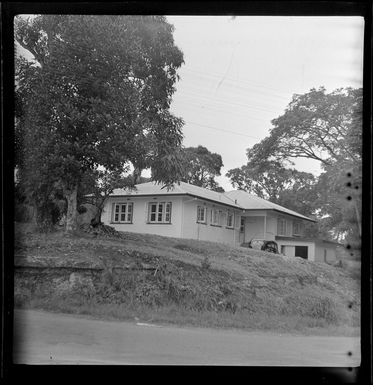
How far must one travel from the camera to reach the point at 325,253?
4797mm

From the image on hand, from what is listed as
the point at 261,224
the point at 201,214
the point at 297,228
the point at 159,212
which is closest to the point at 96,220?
the point at 159,212

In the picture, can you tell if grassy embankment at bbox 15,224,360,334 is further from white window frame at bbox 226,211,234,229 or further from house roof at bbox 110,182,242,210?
house roof at bbox 110,182,242,210

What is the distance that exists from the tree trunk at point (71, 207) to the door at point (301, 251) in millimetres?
2547

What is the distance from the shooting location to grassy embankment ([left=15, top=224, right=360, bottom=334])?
4.57 m

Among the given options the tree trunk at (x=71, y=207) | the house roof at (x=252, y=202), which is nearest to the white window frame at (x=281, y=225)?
the house roof at (x=252, y=202)

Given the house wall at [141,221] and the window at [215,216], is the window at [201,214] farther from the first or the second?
the house wall at [141,221]

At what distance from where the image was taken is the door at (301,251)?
514 centimetres

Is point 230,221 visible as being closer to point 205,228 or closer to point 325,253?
point 205,228

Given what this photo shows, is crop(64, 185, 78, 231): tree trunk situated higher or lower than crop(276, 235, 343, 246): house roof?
higher

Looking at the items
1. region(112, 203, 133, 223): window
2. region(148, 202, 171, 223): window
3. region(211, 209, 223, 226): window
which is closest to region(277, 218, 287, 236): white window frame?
region(211, 209, 223, 226): window

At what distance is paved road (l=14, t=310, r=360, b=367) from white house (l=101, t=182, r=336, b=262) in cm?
113

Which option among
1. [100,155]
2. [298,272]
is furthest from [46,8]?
[298,272]

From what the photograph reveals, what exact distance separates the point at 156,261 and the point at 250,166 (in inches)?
57.3

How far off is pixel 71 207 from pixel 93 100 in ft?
4.25
